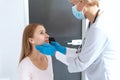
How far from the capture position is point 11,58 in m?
2.06

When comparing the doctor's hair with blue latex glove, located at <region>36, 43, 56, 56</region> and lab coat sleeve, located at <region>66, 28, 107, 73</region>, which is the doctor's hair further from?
lab coat sleeve, located at <region>66, 28, 107, 73</region>

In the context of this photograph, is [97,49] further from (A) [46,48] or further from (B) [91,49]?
(A) [46,48]

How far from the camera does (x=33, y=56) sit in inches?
72.2

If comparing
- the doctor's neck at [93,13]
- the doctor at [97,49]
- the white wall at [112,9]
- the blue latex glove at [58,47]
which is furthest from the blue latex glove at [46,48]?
the white wall at [112,9]

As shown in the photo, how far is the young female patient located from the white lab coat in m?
0.26

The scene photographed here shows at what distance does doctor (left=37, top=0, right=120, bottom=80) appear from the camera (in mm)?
1575

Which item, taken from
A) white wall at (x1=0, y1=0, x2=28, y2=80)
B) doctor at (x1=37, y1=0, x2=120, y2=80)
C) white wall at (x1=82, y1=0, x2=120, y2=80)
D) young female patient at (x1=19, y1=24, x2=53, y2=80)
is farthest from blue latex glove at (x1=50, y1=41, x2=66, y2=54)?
white wall at (x1=82, y1=0, x2=120, y2=80)

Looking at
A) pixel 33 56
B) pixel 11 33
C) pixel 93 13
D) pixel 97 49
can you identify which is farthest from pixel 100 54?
pixel 11 33

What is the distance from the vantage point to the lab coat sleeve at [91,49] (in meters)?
1.56

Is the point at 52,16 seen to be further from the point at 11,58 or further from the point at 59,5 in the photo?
the point at 11,58

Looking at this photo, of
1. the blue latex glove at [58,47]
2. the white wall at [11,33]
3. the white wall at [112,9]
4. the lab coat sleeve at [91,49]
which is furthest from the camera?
the white wall at [112,9]

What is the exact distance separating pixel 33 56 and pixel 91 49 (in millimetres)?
527

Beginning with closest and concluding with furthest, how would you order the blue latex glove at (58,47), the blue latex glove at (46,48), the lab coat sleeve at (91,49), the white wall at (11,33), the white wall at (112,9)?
the lab coat sleeve at (91,49)
the blue latex glove at (46,48)
the blue latex glove at (58,47)
the white wall at (11,33)
the white wall at (112,9)

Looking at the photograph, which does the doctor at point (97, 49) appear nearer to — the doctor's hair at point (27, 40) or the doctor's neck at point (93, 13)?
the doctor's neck at point (93, 13)
